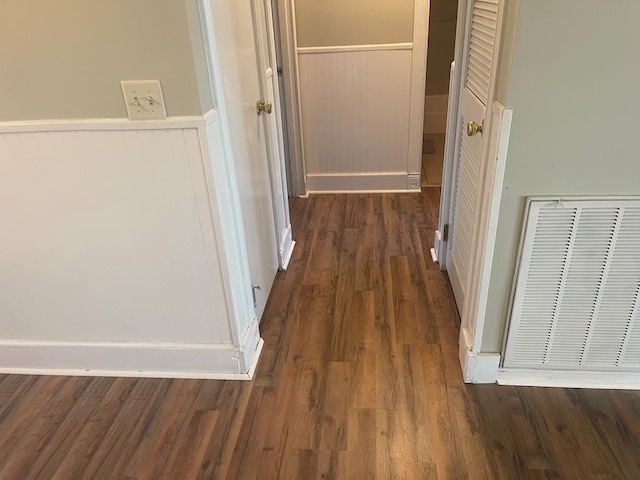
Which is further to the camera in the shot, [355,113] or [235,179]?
[355,113]

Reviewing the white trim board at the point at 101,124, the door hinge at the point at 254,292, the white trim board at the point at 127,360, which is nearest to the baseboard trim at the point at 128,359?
the white trim board at the point at 127,360

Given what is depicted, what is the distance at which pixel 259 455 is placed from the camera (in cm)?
157

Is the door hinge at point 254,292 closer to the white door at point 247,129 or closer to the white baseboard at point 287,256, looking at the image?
the white door at point 247,129

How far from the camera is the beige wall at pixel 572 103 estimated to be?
126 cm

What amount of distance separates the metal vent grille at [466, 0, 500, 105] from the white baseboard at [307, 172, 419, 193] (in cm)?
156

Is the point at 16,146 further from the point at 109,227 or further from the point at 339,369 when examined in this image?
the point at 339,369

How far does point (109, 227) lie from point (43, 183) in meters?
0.25

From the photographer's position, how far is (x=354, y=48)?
3.23 metres

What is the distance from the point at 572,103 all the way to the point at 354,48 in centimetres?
214

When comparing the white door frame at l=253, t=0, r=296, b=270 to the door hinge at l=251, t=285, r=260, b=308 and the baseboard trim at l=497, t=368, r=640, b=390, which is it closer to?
the door hinge at l=251, t=285, r=260, b=308

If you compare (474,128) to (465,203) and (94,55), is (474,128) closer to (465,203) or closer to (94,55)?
(465,203)

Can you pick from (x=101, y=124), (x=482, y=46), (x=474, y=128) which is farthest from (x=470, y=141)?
(x=101, y=124)

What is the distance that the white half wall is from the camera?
1522mm

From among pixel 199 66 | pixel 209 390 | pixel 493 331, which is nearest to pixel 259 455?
pixel 209 390
